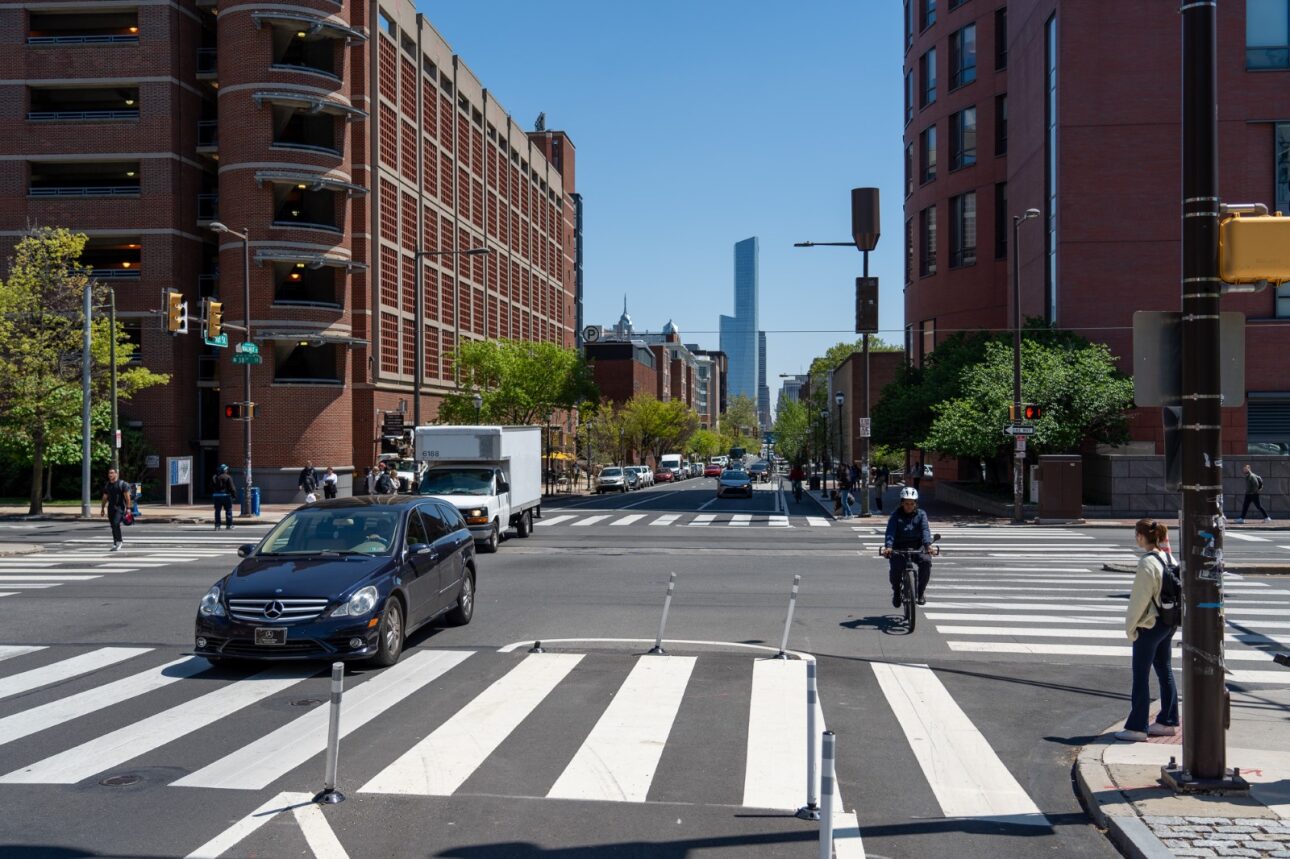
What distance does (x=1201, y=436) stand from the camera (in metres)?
6.82

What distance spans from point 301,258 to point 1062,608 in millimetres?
34985

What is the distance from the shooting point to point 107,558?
22.6 meters

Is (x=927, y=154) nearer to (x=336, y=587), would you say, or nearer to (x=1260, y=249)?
(x=336, y=587)

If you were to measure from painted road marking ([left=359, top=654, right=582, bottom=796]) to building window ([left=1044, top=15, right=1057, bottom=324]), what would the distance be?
113ft

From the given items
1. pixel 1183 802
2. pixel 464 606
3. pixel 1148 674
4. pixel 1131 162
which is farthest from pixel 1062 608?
pixel 1131 162

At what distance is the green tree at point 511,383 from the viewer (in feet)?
176

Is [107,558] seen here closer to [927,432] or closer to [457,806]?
[457,806]

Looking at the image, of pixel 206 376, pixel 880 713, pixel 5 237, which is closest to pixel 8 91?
pixel 5 237

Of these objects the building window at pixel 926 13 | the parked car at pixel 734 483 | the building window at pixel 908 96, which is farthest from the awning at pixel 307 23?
the building window at pixel 908 96

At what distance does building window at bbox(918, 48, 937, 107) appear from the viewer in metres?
54.0

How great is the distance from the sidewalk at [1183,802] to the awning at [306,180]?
40400 mm

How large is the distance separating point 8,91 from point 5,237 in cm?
596

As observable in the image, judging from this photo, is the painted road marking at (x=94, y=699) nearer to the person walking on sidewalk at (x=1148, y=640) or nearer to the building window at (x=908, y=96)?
the person walking on sidewalk at (x=1148, y=640)

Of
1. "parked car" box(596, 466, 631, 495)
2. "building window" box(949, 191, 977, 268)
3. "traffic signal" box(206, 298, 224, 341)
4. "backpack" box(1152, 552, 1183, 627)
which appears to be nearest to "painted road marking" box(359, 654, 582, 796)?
"backpack" box(1152, 552, 1183, 627)
